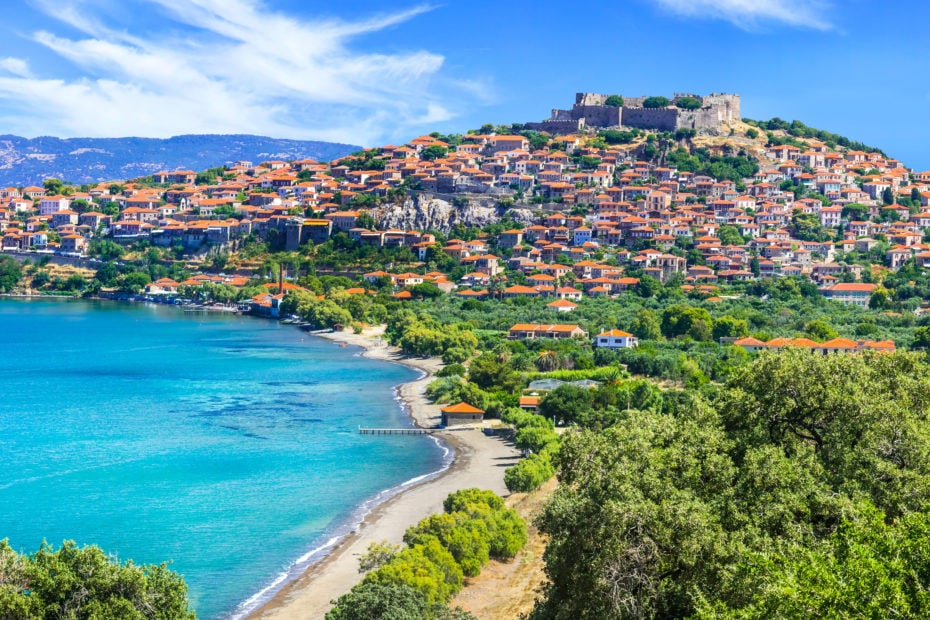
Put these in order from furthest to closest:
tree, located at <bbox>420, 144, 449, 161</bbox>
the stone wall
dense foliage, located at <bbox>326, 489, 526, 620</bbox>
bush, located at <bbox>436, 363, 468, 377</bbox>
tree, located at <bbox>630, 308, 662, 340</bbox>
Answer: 1. tree, located at <bbox>420, 144, 449, 161</bbox>
2. the stone wall
3. tree, located at <bbox>630, 308, 662, 340</bbox>
4. bush, located at <bbox>436, 363, 468, 377</bbox>
5. dense foliage, located at <bbox>326, 489, 526, 620</bbox>

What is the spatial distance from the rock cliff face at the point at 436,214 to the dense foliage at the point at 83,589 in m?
67.7

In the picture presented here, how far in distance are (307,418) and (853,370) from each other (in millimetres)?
24862

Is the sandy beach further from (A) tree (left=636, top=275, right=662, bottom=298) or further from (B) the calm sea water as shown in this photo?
(A) tree (left=636, top=275, right=662, bottom=298)

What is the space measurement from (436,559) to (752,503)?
8.01m

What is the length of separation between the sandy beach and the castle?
60418 mm

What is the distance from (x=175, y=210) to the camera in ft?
323

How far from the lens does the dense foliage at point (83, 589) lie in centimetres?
1326

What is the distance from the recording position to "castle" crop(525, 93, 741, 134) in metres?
94.2

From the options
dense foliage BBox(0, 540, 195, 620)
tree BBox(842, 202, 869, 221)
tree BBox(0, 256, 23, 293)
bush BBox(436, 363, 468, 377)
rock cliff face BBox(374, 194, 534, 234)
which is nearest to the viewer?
dense foliage BBox(0, 540, 195, 620)

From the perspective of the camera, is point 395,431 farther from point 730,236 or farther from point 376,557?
point 730,236

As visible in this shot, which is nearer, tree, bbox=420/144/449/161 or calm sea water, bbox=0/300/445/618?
calm sea water, bbox=0/300/445/618

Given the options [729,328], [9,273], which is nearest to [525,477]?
A: [729,328]

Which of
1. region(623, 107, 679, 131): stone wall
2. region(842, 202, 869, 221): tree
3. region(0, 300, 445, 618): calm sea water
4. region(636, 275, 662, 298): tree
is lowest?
region(0, 300, 445, 618): calm sea water

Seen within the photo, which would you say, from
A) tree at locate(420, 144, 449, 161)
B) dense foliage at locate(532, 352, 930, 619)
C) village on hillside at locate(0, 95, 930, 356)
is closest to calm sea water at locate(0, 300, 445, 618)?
dense foliage at locate(532, 352, 930, 619)
